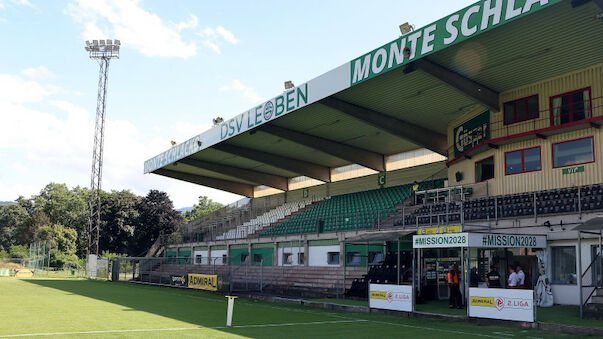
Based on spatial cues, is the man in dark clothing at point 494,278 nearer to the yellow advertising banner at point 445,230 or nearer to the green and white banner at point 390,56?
the yellow advertising banner at point 445,230

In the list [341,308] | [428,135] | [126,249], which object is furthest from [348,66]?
[126,249]

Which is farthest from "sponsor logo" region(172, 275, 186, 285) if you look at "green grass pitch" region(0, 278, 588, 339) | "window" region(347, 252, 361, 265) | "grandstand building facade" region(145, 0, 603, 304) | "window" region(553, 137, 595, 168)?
"window" region(553, 137, 595, 168)

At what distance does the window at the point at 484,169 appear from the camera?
2503 cm

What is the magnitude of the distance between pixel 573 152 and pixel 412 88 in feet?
23.8

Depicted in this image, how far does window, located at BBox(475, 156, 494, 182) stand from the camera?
25031 millimetres

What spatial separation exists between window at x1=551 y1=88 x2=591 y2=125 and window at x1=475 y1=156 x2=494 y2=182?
151 inches

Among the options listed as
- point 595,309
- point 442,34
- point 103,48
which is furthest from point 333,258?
point 103,48

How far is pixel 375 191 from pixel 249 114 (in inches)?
437

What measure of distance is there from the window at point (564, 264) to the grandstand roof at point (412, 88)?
7338 millimetres

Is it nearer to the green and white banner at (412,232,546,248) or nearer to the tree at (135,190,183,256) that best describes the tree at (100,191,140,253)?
the tree at (135,190,183,256)

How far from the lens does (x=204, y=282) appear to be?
98.0 feet

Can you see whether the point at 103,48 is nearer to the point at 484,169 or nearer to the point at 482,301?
the point at 484,169

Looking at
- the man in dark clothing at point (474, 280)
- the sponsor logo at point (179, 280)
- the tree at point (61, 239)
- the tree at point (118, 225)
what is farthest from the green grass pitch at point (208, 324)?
the tree at point (118, 225)

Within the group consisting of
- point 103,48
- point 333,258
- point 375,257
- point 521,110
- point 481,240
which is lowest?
point 333,258
